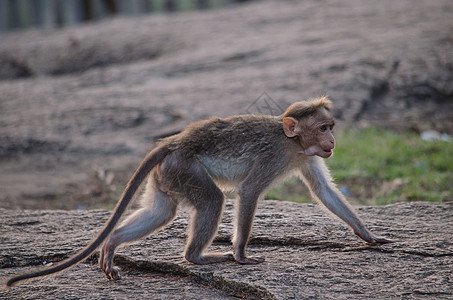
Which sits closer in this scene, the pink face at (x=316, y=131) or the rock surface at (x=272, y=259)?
the rock surface at (x=272, y=259)

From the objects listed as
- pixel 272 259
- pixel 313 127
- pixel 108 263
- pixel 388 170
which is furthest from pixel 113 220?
pixel 388 170

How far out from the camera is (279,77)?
11.8m

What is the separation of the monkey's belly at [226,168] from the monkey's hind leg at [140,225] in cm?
43

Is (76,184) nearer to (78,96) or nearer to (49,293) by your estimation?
(78,96)

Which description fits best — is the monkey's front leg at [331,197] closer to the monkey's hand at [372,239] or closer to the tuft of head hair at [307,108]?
the monkey's hand at [372,239]

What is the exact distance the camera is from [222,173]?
206 inches

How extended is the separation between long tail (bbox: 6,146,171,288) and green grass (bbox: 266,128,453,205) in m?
3.32

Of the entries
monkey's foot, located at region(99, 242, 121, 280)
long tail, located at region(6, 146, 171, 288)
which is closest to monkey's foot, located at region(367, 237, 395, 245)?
long tail, located at region(6, 146, 171, 288)

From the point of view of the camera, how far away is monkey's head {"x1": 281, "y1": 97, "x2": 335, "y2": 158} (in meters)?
5.17

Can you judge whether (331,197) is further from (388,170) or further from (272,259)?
(388,170)

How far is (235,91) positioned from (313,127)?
Result: 645cm

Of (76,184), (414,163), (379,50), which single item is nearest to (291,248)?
(414,163)

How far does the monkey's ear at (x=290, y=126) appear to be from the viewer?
205 inches

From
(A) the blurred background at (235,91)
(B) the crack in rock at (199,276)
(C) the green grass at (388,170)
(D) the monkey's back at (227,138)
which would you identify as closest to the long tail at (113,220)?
(D) the monkey's back at (227,138)
